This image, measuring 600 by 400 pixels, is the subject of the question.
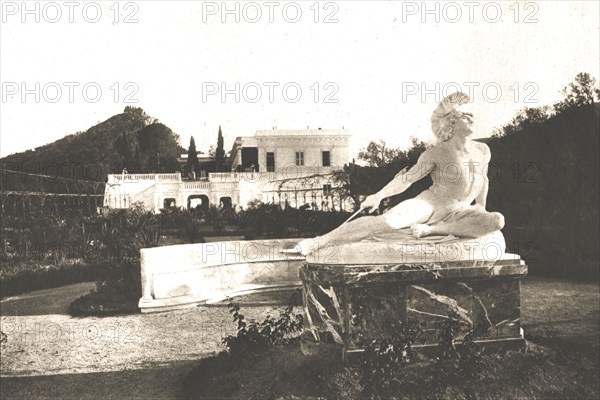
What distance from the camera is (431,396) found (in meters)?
4.53

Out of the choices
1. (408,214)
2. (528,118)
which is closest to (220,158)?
(528,118)

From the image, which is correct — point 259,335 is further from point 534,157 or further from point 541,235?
point 534,157

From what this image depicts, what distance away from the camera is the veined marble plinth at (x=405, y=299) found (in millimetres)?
4906

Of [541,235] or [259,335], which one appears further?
[541,235]

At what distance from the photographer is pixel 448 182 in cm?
573

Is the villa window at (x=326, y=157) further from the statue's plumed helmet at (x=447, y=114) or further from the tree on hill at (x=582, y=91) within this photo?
the statue's plumed helmet at (x=447, y=114)

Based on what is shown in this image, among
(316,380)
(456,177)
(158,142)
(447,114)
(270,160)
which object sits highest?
(158,142)

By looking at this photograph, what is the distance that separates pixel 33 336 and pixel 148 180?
4087 centimetres

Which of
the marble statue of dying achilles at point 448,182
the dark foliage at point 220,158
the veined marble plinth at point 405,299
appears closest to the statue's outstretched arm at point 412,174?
the marble statue of dying achilles at point 448,182

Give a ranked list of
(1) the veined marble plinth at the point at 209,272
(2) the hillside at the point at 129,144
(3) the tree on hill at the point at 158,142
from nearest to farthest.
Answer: (1) the veined marble plinth at the point at 209,272
(2) the hillside at the point at 129,144
(3) the tree on hill at the point at 158,142

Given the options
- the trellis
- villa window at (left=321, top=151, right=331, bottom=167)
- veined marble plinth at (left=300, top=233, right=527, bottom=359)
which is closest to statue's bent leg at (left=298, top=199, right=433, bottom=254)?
veined marble plinth at (left=300, top=233, right=527, bottom=359)

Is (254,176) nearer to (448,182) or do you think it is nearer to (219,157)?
(219,157)

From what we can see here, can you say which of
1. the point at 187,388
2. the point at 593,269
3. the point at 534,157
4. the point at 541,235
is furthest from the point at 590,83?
the point at 187,388

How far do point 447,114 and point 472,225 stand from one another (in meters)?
1.16
